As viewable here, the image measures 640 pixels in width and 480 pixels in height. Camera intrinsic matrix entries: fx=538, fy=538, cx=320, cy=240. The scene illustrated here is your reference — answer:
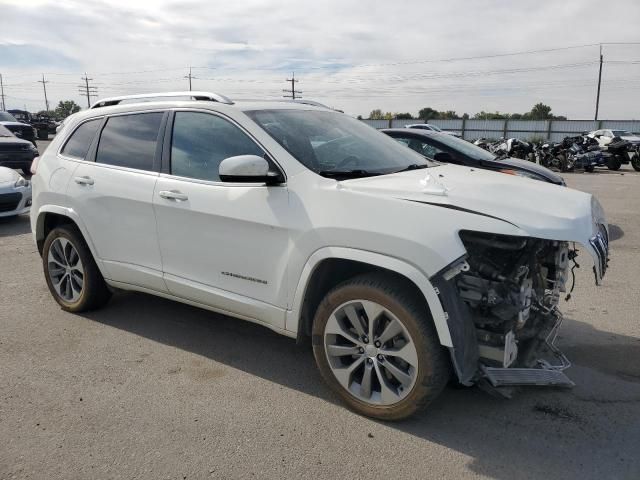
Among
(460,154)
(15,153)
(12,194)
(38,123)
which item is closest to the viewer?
(460,154)

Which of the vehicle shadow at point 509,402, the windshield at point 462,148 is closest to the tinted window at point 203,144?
the vehicle shadow at point 509,402

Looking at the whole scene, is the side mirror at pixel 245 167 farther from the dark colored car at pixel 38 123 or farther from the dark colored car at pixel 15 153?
the dark colored car at pixel 38 123

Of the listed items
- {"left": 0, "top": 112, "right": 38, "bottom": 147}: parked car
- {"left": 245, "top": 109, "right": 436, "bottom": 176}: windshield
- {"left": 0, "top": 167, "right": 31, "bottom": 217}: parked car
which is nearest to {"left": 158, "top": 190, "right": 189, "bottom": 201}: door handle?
{"left": 245, "top": 109, "right": 436, "bottom": 176}: windshield

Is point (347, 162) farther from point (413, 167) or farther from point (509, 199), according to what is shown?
point (509, 199)

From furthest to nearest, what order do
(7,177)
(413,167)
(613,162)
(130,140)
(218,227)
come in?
(613,162) < (7,177) < (130,140) < (413,167) < (218,227)

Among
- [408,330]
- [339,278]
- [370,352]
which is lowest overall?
[370,352]

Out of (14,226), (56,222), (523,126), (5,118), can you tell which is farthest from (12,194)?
(523,126)

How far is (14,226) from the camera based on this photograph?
29.0 ft

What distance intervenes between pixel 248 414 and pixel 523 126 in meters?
46.8

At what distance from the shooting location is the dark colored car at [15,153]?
13383 millimetres

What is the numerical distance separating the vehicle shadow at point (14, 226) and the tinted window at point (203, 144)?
5.61 m

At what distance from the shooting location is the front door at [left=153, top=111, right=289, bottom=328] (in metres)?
3.35

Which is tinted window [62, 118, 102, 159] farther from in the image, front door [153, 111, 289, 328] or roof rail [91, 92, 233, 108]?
front door [153, 111, 289, 328]

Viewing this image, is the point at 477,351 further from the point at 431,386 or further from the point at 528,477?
the point at 528,477
